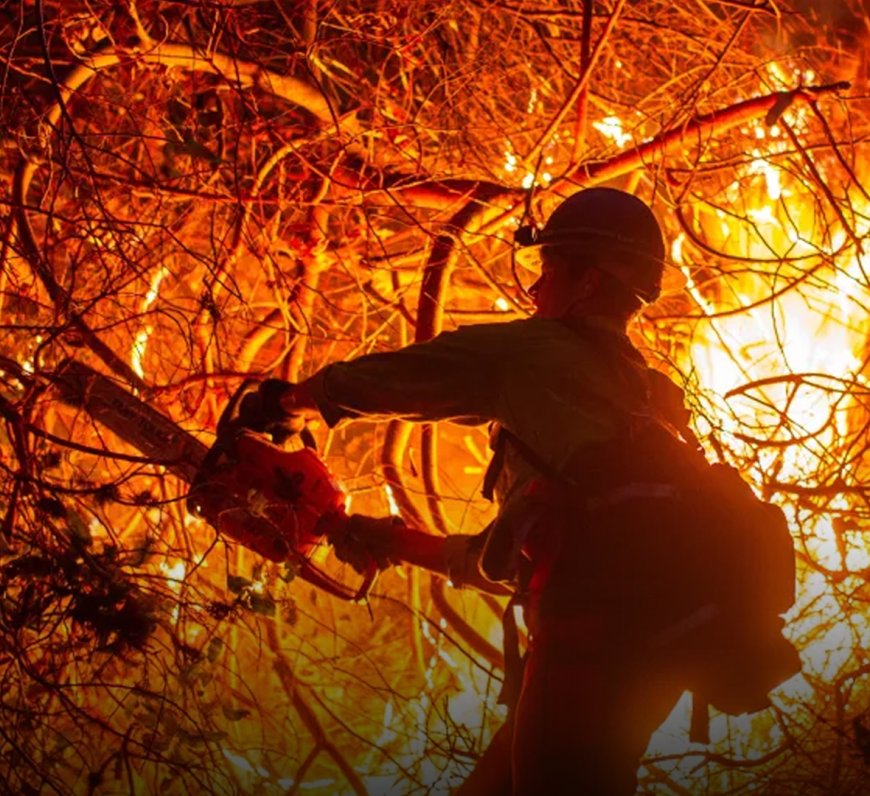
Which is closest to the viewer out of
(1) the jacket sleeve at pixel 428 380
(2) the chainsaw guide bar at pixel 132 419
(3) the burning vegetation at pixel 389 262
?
(1) the jacket sleeve at pixel 428 380

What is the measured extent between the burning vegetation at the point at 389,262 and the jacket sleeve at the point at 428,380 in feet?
1.84

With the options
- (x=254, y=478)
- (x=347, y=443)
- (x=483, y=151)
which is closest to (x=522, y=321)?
(x=254, y=478)

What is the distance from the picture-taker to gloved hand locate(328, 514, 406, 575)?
3.09m

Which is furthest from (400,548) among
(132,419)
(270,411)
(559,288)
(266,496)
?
(132,419)

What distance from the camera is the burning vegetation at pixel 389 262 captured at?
3.51m

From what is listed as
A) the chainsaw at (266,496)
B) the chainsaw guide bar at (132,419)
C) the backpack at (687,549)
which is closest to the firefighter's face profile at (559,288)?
the backpack at (687,549)

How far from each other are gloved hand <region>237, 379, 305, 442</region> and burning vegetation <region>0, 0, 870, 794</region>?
33cm

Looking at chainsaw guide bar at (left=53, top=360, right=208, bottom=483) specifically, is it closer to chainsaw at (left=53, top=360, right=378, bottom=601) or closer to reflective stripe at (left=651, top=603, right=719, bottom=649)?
chainsaw at (left=53, top=360, right=378, bottom=601)

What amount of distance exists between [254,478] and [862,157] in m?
3.62

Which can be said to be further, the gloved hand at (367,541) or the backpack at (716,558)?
the gloved hand at (367,541)

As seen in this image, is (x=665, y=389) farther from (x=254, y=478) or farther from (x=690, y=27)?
(x=690, y=27)

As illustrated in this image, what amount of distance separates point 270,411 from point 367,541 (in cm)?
48

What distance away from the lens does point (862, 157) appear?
5137 mm

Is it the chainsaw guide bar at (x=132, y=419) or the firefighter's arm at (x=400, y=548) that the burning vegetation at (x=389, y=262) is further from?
the firefighter's arm at (x=400, y=548)
